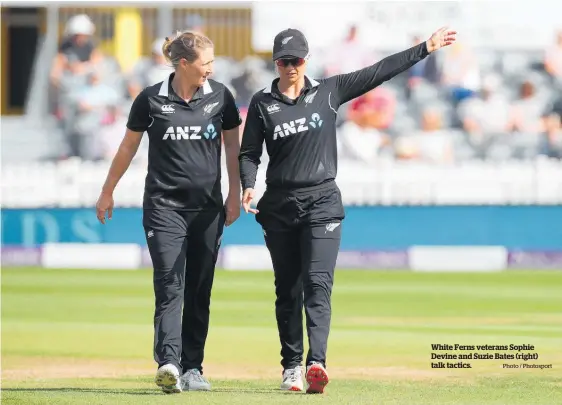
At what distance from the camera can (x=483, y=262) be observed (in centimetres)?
1562

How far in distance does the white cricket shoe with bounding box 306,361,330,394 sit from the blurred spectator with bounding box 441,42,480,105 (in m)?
12.8

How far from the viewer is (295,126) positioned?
680 cm

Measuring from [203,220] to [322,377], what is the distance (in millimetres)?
1113

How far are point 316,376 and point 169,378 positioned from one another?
0.78 meters

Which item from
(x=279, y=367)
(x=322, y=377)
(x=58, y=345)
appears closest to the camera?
(x=322, y=377)

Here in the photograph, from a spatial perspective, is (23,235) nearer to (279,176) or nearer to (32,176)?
(32,176)

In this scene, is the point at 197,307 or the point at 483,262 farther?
the point at 483,262

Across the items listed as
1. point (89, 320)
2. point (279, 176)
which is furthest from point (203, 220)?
point (89, 320)

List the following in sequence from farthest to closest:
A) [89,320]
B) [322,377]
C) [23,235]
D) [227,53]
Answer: [227,53] → [23,235] → [89,320] → [322,377]

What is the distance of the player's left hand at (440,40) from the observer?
22.9 feet

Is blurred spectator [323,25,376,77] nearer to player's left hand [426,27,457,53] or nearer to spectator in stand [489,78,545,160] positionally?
spectator in stand [489,78,545,160]

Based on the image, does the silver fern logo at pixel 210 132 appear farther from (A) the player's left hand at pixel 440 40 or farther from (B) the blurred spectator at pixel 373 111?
(B) the blurred spectator at pixel 373 111

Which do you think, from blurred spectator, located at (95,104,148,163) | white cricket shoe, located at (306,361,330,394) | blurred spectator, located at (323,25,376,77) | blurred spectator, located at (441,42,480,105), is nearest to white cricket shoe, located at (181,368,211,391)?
white cricket shoe, located at (306,361,330,394)

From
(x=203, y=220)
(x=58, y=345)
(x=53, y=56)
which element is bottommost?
(x=58, y=345)
